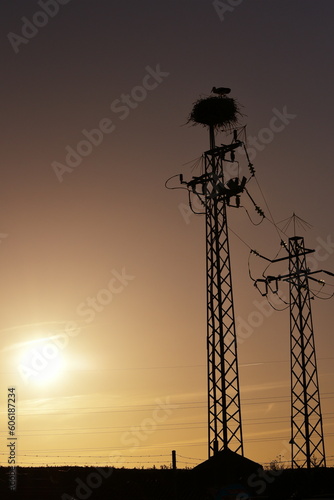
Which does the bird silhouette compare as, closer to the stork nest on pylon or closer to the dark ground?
the stork nest on pylon

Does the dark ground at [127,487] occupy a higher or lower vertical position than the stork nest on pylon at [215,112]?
lower

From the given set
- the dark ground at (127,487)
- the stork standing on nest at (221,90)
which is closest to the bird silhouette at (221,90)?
the stork standing on nest at (221,90)

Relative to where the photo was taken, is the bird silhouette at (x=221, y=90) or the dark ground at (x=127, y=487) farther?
the bird silhouette at (x=221, y=90)

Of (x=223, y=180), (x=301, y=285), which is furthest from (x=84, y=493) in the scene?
(x=301, y=285)

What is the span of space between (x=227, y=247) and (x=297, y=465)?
1306 centimetres

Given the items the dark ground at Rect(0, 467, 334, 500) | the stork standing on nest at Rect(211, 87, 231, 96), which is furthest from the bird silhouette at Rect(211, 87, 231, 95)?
the dark ground at Rect(0, 467, 334, 500)

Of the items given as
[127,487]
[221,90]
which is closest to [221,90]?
[221,90]

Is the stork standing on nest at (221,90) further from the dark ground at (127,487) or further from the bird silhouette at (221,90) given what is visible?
the dark ground at (127,487)

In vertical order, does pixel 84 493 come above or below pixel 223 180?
below

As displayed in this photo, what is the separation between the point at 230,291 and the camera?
33156 mm

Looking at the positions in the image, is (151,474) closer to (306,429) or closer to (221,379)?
(221,379)

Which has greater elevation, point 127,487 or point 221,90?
point 221,90

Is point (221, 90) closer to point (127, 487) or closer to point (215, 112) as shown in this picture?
point (215, 112)

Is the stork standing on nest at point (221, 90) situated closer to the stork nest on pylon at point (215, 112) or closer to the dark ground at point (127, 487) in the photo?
the stork nest on pylon at point (215, 112)
